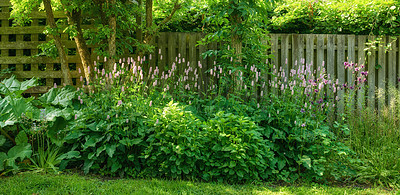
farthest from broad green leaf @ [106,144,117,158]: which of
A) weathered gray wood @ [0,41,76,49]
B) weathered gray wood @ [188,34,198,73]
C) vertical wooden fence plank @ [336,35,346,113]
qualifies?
vertical wooden fence plank @ [336,35,346,113]

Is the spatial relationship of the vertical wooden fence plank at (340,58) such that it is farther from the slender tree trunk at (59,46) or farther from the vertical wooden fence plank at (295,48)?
the slender tree trunk at (59,46)

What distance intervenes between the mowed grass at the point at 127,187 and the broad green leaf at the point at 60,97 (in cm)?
122

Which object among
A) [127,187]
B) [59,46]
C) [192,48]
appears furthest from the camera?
[192,48]

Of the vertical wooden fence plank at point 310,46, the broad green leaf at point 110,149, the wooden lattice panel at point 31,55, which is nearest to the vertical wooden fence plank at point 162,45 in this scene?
the wooden lattice panel at point 31,55

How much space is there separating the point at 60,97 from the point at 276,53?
11.7 ft

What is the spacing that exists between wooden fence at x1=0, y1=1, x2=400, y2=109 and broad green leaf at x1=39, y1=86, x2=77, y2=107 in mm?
974

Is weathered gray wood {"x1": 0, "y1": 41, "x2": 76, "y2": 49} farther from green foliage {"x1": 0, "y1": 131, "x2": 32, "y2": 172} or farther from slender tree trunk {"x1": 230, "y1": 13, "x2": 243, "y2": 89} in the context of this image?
slender tree trunk {"x1": 230, "y1": 13, "x2": 243, "y2": 89}

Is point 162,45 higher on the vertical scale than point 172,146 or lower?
higher

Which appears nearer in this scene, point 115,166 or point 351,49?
point 115,166

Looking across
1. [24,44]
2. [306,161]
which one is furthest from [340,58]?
[24,44]

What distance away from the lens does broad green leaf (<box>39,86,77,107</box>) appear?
4566 mm

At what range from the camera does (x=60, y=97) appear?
4.66 m

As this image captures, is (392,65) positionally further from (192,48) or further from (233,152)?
(233,152)

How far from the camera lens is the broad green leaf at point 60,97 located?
4566 mm
